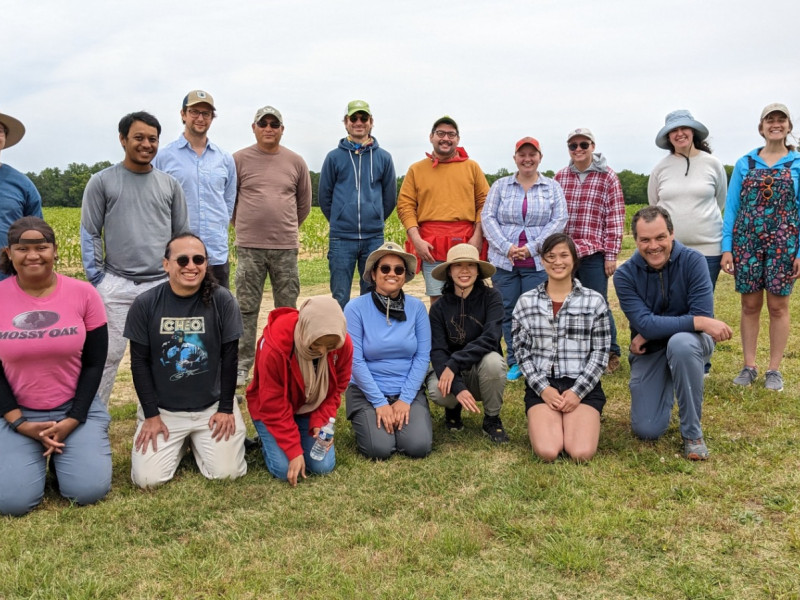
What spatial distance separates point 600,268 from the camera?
5980 mm

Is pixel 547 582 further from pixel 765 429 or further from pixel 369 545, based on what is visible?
pixel 765 429

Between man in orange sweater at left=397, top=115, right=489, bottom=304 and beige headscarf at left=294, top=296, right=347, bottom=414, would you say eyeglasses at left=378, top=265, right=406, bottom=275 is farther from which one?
man in orange sweater at left=397, top=115, right=489, bottom=304

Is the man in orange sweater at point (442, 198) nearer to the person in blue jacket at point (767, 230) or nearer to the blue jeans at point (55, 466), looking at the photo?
the person in blue jacket at point (767, 230)

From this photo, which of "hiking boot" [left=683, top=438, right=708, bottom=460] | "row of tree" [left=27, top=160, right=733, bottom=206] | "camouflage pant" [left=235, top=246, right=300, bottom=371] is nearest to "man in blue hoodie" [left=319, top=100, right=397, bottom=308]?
"camouflage pant" [left=235, top=246, right=300, bottom=371]

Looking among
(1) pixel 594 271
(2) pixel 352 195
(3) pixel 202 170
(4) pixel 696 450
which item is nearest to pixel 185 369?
(3) pixel 202 170

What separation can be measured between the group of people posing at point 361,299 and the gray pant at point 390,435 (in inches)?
0.6

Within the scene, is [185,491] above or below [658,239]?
below

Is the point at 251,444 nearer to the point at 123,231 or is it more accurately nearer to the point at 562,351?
the point at 123,231

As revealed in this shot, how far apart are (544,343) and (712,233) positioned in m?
2.26

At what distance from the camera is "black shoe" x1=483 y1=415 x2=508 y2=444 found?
180 inches

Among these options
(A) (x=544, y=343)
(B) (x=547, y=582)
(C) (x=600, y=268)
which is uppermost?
(C) (x=600, y=268)

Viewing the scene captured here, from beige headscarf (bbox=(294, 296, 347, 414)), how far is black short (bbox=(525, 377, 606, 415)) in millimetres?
1430

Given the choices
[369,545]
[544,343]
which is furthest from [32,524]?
[544,343]

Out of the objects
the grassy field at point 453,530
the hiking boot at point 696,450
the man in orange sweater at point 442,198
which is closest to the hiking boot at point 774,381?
the grassy field at point 453,530
